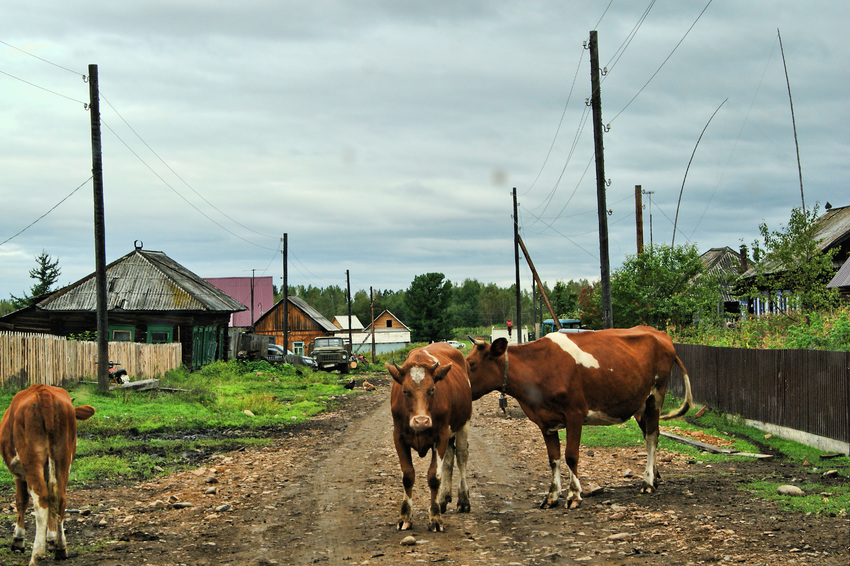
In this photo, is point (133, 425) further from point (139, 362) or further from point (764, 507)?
point (764, 507)

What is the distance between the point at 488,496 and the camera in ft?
33.9

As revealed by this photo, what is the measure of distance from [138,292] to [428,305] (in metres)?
70.3

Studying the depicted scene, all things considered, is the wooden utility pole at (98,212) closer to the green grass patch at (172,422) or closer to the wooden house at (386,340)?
the green grass patch at (172,422)

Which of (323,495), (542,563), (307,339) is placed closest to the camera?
(542,563)

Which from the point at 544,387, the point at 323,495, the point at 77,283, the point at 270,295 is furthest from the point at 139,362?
the point at 270,295

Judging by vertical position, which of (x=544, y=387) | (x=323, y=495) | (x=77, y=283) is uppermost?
(x=77, y=283)

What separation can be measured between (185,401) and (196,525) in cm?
1541

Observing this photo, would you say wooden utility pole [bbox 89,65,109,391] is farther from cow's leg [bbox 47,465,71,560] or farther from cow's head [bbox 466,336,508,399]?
cow's leg [bbox 47,465,71,560]

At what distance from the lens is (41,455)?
7.29m

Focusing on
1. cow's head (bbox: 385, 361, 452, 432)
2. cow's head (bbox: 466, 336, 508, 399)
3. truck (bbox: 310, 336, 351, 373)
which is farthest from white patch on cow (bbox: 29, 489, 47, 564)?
truck (bbox: 310, 336, 351, 373)

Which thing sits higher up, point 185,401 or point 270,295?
point 270,295

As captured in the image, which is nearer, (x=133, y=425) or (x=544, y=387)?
(x=544, y=387)

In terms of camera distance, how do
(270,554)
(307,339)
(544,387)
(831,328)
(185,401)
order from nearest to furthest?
(270,554) < (544,387) < (831,328) < (185,401) < (307,339)

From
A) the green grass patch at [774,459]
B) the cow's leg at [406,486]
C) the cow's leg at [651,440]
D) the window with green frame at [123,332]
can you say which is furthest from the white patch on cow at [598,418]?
the window with green frame at [123,332]
